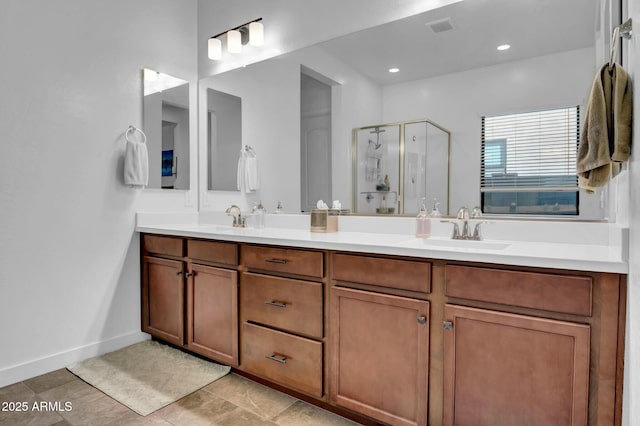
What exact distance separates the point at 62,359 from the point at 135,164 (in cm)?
129

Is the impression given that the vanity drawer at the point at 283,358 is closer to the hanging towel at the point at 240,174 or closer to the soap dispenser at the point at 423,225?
the soap dispenser at the point at 423,225

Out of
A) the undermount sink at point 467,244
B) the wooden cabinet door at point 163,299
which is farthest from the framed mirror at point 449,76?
the wooden cabinet door at point 163,299

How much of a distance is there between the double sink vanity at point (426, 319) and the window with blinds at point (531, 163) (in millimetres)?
101

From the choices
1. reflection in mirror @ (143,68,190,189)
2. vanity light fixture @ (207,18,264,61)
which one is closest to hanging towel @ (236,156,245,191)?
reflection in mirror @ (143,68,190,189)

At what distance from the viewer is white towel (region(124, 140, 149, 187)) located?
101 inches

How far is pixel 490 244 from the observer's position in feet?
5.69

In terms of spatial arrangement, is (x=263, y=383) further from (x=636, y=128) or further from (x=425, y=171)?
(x=636, y=128)

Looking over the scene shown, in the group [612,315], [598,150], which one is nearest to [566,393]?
[612,315]

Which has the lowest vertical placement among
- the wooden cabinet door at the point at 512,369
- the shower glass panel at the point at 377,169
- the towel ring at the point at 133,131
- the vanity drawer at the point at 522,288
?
the wooden cabinet door at the point at 512,369

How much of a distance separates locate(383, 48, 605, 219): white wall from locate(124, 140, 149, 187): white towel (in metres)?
1.67

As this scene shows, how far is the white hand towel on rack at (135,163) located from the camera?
256 cm

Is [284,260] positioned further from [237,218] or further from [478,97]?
[478,97]

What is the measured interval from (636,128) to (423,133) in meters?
1.14

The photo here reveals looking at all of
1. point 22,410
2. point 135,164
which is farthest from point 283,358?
point 135,164
